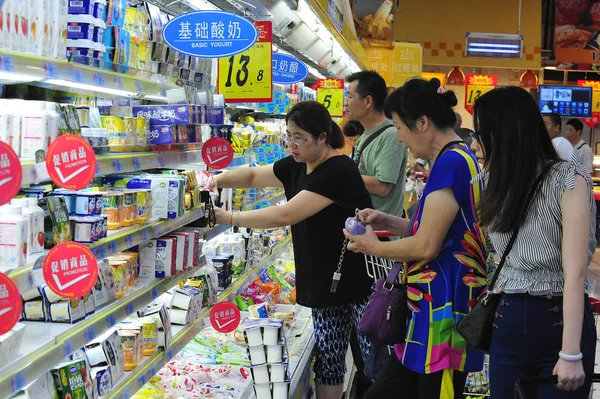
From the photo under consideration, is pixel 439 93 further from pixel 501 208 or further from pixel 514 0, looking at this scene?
pixel 514 0

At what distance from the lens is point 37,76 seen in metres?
1.90

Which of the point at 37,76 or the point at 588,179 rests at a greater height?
the point at 37,76

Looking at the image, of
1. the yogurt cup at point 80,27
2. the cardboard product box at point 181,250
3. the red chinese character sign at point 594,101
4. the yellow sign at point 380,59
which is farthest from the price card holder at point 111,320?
the red chinese character sign at point 594,101

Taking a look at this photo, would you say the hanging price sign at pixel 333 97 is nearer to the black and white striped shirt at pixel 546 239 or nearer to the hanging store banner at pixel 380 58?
the hanging store banner at pixel 380 58

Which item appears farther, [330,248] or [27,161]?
[330,248]

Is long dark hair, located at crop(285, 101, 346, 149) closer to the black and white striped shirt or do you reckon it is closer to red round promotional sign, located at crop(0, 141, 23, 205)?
the black and white striped shirt

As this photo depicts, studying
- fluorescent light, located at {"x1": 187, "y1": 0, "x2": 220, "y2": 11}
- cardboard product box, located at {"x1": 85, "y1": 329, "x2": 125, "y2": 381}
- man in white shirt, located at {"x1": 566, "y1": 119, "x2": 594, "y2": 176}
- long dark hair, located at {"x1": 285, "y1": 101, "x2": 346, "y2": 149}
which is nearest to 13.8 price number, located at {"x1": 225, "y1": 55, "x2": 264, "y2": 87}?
fluorescent light, located at {"x1": 187, "y1": 0, "x2": 220, "y2": 11}

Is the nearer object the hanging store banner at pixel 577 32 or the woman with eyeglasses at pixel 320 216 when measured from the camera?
the woman with eyeglasses at pixel 320 216

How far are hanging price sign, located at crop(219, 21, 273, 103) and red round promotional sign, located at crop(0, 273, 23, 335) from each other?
2699mm

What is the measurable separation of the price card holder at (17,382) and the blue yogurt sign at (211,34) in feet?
5.58

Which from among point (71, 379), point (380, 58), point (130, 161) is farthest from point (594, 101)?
point (71, 379)

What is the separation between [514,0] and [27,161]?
16007mm

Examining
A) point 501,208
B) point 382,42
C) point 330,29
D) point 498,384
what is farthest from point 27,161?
point 382,42

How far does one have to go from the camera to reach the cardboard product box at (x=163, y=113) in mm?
3006
